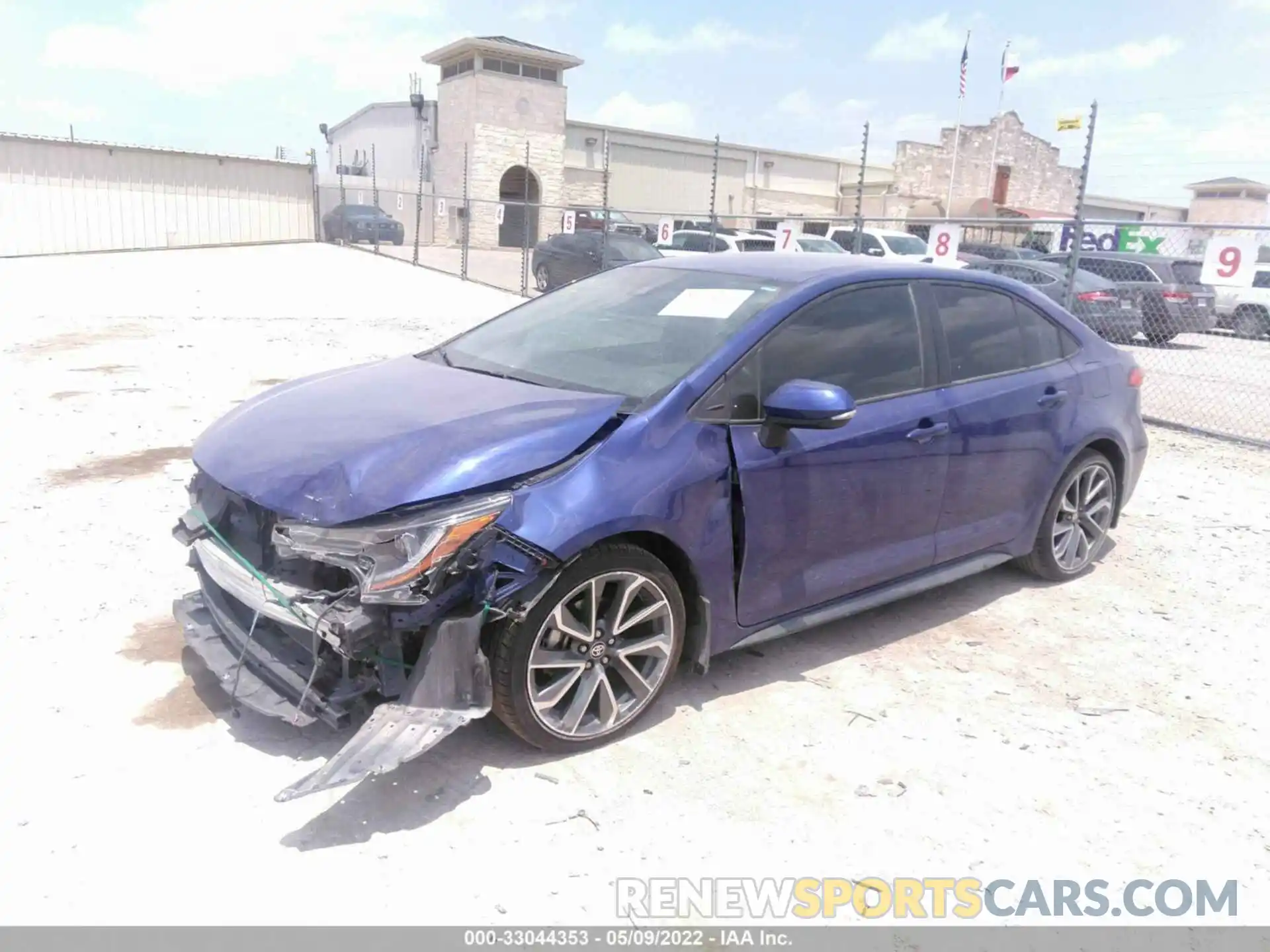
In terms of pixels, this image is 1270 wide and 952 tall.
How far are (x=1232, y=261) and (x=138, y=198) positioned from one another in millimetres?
22927

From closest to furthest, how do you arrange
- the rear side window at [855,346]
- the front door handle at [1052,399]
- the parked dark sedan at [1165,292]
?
the rear side window at [855,346], the front door handle at [1052,399], the parked dark sedan at [1165,292]

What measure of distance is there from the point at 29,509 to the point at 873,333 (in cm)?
464

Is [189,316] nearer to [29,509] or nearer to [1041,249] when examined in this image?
[29,509]

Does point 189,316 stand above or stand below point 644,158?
below

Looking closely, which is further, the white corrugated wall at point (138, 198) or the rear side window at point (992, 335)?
the white corrugated wall at point (138, 198)

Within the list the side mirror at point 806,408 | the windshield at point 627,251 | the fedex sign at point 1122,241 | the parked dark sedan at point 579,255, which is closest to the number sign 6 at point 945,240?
the fedex sign at point 1122,241

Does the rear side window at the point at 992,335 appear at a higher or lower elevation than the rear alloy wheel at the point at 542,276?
higher

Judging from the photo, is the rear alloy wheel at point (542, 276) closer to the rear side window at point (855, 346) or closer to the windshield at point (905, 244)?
the windshield at point (905, 244)

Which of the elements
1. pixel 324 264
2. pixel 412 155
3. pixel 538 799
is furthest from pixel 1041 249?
pixel 538 799

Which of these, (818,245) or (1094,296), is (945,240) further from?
(818,245)

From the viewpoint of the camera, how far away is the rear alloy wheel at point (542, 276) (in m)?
19.9

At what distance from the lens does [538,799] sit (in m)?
3.08

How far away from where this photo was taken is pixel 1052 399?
474 centimetres

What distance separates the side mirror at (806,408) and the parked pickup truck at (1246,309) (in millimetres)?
17473
